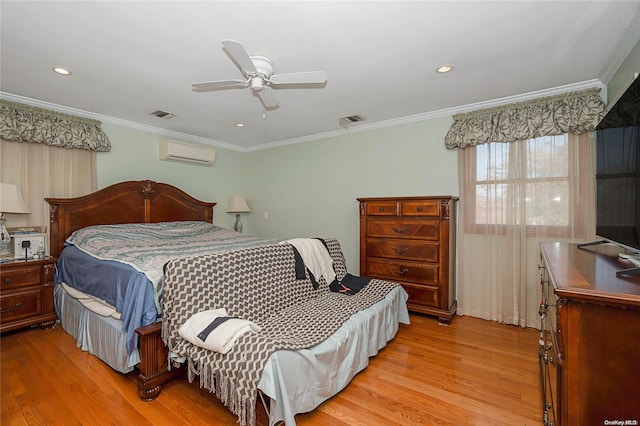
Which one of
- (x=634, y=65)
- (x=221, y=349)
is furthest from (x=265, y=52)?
(x=634, y=65)

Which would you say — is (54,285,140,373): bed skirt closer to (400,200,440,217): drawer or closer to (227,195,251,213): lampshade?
(227,195,251,213): lampshade

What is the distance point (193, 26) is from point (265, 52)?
0.49m

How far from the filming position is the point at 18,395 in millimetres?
1855

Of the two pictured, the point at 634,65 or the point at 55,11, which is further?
the point at 634,65

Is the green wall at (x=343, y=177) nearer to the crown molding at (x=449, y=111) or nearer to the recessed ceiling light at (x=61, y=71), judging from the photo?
the crown molding at (x=449, y=111)

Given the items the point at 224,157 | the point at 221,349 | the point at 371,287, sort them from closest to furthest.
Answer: the point at 221,349
the point at 371,287
the point at 224,157

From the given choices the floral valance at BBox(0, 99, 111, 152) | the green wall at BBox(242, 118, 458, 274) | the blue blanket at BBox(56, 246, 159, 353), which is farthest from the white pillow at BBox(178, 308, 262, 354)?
the floral valance at BBox(0, 99, 111, 152)

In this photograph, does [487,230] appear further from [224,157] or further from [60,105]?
[60,105]

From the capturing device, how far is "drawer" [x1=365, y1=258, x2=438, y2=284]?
3096mm

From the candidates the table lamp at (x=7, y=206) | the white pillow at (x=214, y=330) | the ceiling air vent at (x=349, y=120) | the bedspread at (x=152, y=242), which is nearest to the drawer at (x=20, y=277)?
the table lamp at (x=7, y=206)

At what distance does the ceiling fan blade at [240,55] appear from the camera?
5.28ft

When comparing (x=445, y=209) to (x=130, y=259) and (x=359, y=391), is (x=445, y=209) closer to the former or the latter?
(x=359, y=391)

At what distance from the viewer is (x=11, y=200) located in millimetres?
2703

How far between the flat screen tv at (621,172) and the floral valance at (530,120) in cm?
114
